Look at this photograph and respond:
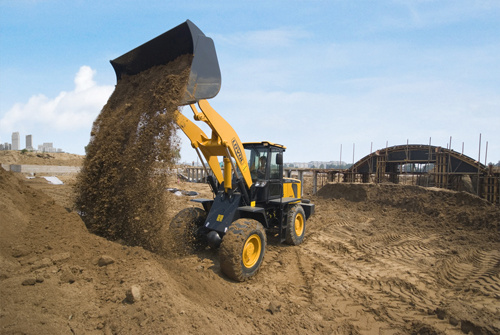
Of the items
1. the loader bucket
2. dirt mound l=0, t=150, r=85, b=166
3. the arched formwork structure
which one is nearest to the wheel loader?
the loader bucket

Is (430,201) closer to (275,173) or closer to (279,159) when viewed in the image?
(275,173)

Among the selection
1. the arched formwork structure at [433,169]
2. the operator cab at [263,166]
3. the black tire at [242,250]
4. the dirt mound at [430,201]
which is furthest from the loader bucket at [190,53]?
the arched formwork structure at [433,169]

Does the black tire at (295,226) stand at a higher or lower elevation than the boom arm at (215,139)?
lower

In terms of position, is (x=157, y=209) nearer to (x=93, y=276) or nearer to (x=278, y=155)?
(x=93, y=276)

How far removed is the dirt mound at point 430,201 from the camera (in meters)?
10.9

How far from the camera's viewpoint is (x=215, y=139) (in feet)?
19.0

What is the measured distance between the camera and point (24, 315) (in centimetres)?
263

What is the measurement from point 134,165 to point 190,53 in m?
2.12

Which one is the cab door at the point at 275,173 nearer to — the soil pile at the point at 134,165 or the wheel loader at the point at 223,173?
the wheel loader at the point at 223,173

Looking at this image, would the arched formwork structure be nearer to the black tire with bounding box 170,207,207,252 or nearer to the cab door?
the cab door

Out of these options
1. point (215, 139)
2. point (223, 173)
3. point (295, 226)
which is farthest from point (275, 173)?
point (215, 139)

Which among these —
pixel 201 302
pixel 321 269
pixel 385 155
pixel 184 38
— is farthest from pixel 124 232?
pixel 385 155

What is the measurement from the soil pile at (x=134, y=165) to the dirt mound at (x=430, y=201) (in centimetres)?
1146

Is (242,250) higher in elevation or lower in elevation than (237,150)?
lower
